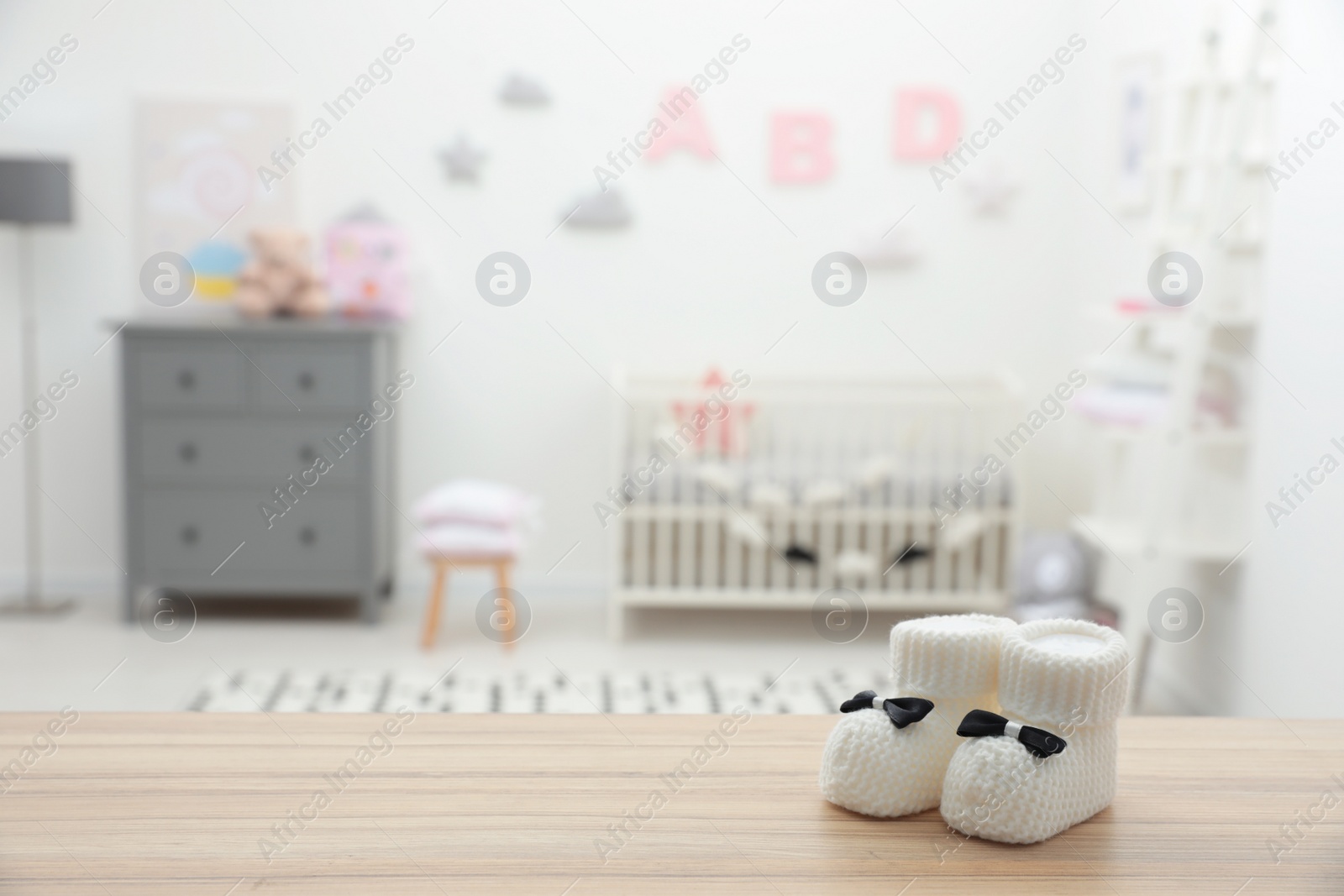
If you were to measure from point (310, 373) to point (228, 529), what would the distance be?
523 mm

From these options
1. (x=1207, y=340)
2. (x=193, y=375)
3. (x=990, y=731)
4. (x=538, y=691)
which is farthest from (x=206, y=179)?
(x=990, y=731)

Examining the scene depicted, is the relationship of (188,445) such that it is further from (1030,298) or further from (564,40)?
(1030,298)

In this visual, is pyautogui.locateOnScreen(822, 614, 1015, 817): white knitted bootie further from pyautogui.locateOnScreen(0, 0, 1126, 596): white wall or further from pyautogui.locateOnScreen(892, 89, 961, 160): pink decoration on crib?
pyautogui.locateOnScreen(892, 89, 961, 160): pink decoration on crib

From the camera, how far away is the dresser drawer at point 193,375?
3.47 metres

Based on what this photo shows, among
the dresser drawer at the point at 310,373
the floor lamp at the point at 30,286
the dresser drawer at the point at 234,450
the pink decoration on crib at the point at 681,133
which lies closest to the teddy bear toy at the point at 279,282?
the dresser drawer at the point at 310,373

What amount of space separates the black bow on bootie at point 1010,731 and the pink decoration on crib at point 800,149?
3212 mm

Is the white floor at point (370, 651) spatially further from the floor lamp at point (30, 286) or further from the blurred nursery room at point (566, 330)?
the floor lamp at point (30, 286)

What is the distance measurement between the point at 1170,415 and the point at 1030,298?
4.46 ft

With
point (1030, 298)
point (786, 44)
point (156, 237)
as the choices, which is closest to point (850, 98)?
point (786, 44)

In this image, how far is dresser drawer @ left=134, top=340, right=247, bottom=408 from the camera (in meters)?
3.47

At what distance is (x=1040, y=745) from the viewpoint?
31.9 inches

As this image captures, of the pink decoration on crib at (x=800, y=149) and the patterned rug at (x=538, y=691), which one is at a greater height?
the pink decoration on crib at (x=800, y=149)

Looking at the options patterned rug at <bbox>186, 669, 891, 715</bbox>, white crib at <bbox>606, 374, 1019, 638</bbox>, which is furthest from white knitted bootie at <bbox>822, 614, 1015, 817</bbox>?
white crib at <bbox>606, 374, 1019, 638</bbox>

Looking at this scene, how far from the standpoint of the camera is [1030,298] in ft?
13.0
